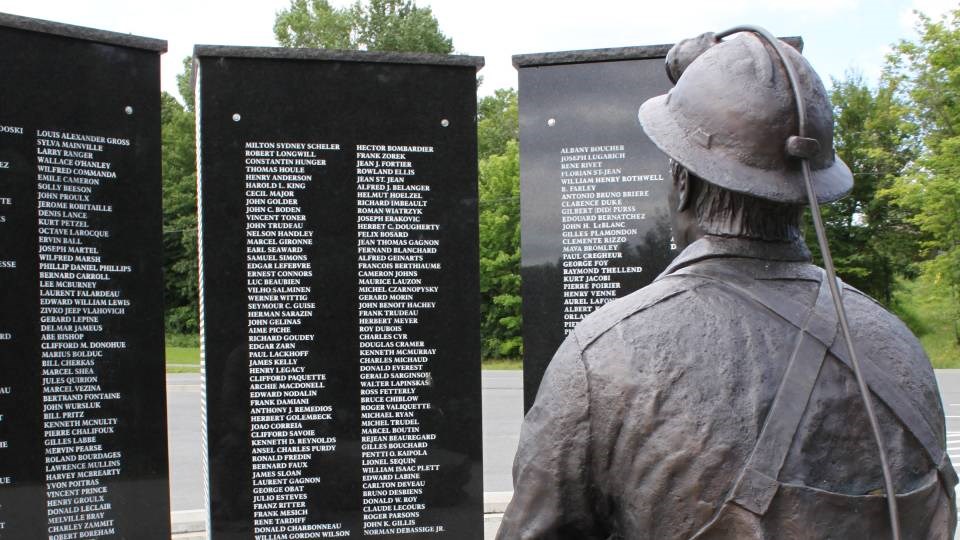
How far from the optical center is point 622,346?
1636mm

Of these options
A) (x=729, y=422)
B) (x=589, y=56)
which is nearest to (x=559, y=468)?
(x=729, y=422)

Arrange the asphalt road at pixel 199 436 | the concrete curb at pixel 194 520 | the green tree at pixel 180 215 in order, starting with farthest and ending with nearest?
the green tree at pixel 180 215, the asphalt road at pixel 199 436, the concrete curb at pixel 194 520

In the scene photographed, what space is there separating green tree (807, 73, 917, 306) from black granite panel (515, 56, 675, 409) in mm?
27094

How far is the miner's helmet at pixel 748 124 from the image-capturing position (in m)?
1.63

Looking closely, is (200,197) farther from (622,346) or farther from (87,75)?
(622,346)

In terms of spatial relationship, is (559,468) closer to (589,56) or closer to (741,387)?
(741,387)

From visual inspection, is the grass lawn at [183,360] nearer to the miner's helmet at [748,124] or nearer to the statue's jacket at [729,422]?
the statue's jacket at [729,422]

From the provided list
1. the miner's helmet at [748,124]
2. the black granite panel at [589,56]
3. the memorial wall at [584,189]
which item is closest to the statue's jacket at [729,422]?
the miner's helmet at [748,124]

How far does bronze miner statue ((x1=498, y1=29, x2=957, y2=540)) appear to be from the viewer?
1549 millimetres

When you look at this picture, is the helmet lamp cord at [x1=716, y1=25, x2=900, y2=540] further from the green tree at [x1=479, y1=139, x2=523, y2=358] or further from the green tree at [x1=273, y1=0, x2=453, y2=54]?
the green tree at [x1=273, y1=0, x2=453, y2=54]

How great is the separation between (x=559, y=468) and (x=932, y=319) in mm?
34774

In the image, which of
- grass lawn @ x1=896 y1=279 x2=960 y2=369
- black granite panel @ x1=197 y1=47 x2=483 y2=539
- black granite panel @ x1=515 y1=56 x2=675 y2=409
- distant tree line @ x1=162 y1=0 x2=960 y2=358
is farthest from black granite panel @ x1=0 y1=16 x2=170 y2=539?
grass lawn @ x1=896 y1=279 x2=960 y2=369

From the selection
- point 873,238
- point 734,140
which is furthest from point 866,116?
point 734,140

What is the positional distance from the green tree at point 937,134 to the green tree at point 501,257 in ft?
35.0
